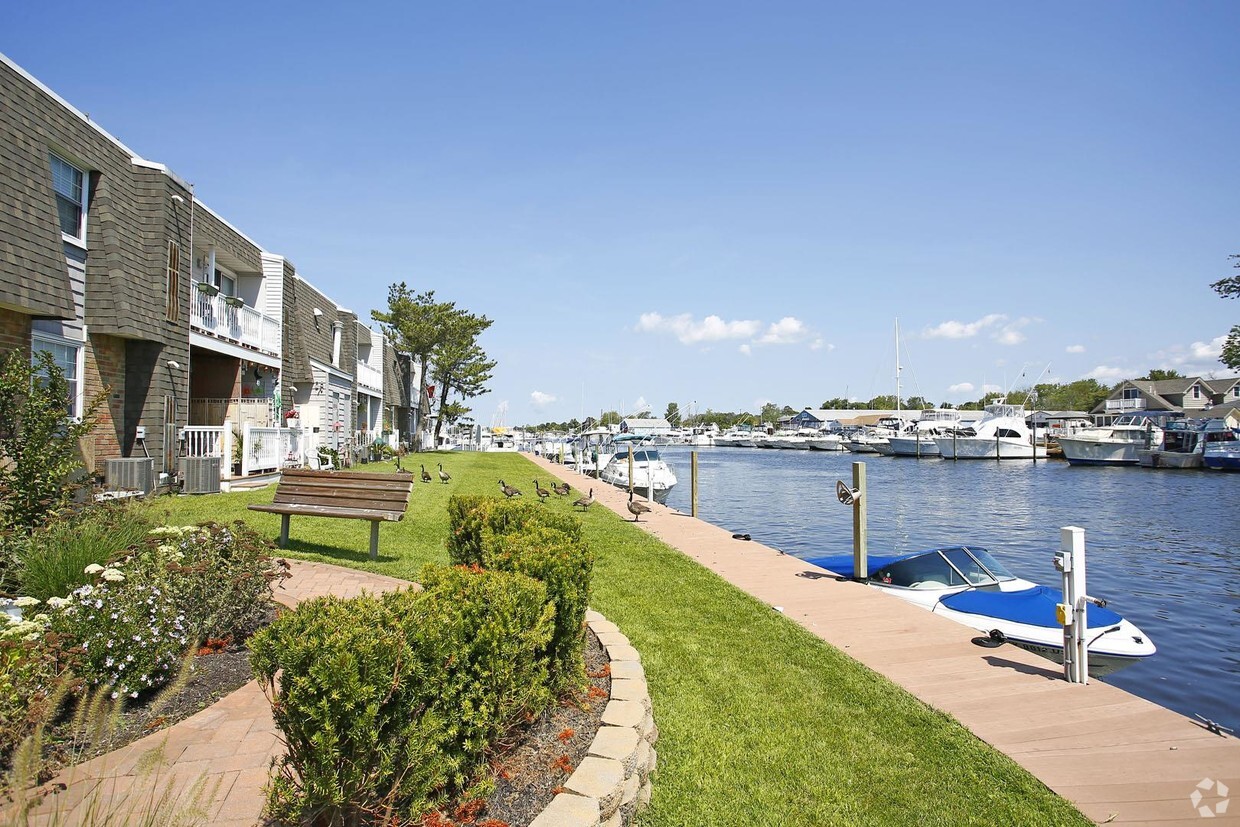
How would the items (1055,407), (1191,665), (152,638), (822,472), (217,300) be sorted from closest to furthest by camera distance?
1. (152,638)
2. (1191,665)
3. (217,300)
4. (822,472)
5. (1055,407)

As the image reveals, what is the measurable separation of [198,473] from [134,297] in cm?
357

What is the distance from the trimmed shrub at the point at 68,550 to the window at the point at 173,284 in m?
9.66

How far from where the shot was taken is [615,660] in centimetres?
507

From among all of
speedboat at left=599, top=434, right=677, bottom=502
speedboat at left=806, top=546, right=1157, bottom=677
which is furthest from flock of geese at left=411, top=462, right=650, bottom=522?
speedboat at left=599, top=434, right=677, bottom=502

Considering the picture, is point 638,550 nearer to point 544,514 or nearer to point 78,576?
point 544,514

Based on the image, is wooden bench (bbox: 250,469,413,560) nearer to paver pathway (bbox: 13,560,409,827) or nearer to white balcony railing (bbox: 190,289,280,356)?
paver pathway (bbox: 13,560,409,827)

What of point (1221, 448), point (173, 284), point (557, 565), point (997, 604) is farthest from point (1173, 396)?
point (557, 565)

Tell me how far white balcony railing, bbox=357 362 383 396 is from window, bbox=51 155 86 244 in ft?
68.0

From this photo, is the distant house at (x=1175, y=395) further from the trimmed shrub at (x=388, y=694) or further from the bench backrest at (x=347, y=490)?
the trimmed shrub at (x=388, y=694)

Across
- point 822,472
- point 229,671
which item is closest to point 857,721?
point 229,671

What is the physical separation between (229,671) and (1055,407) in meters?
146

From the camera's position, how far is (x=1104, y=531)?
2278 centimetres

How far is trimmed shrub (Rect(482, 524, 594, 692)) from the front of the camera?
14.4ft

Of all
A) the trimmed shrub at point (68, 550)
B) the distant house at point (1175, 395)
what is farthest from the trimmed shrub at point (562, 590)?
the distant house at point (1175, 395)
